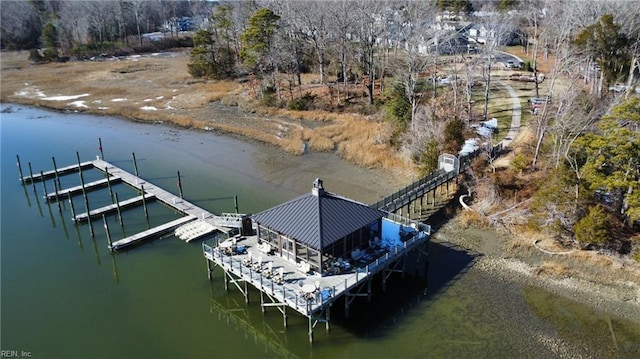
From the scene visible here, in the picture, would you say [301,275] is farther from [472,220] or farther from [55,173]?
[55,173]

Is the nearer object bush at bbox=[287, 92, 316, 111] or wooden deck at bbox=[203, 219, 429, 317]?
wooden deck at bbox=[203, 219, 429, 317]

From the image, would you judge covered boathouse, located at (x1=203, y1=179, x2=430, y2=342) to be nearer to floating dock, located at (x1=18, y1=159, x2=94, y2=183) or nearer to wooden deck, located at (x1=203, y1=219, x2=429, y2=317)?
wooden deck, located at (x1=203, y1=219, x2=429, y2=317)

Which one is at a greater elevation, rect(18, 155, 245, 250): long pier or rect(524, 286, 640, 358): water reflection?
rect(18, 155, 245, 250): long pier

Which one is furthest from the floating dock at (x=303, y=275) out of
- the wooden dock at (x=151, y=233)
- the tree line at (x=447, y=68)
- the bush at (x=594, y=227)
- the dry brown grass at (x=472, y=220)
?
the tree line at (x=447, y=68)

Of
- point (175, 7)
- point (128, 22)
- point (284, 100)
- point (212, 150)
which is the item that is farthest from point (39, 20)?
point (212, 150)

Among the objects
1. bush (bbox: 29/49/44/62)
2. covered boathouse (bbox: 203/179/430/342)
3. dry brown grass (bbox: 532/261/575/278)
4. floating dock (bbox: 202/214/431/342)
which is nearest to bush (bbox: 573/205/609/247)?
dry brown grass (bbox: 532/261/575/278)

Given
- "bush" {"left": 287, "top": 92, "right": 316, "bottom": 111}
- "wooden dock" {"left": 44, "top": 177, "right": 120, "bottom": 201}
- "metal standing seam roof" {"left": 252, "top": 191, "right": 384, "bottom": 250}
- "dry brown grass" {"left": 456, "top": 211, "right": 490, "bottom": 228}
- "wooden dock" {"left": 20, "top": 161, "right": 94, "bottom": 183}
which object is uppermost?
"bush" {"left": 287, "top": 92, "right": 316, "bottom": 111}

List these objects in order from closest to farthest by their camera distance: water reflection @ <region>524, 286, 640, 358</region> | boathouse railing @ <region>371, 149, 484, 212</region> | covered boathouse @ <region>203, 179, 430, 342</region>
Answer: water reflection @ <region>524, 286, 640, 358</region> < covered boathouse @ <region>203, 179, 430, 342</region> < boathouse railing @ <region>371, 149, 484, 212</region>

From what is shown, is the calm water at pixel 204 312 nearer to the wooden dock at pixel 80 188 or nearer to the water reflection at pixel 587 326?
the water reflection at pixel 587 326

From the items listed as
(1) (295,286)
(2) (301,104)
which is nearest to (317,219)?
(1) (295,286)
